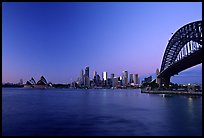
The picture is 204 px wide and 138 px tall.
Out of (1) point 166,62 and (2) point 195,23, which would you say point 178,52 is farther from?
(2) point 195,23

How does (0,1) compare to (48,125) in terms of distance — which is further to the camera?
(48,125)

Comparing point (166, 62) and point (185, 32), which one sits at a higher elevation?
point (185, 32)

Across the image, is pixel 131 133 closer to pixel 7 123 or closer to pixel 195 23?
pixel 7 123

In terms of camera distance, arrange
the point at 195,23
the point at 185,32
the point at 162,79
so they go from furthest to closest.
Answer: the point at 162,79 → the point at 185,32 → the point at 195,23

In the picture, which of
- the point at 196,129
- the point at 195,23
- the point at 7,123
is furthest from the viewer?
the point at 195,23

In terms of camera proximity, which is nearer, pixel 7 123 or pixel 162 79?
pixel 7 123

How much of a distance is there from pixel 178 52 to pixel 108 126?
60.5 m

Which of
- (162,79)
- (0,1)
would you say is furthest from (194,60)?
(0,1)

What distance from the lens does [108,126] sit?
1773cm

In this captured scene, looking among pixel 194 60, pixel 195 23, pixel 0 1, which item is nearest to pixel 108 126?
pixel 0 1

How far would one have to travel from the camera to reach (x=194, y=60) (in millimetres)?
53125

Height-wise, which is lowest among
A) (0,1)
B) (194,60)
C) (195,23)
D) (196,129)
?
(196,129)

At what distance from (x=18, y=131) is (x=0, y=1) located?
1181cm

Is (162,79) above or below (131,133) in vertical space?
above
